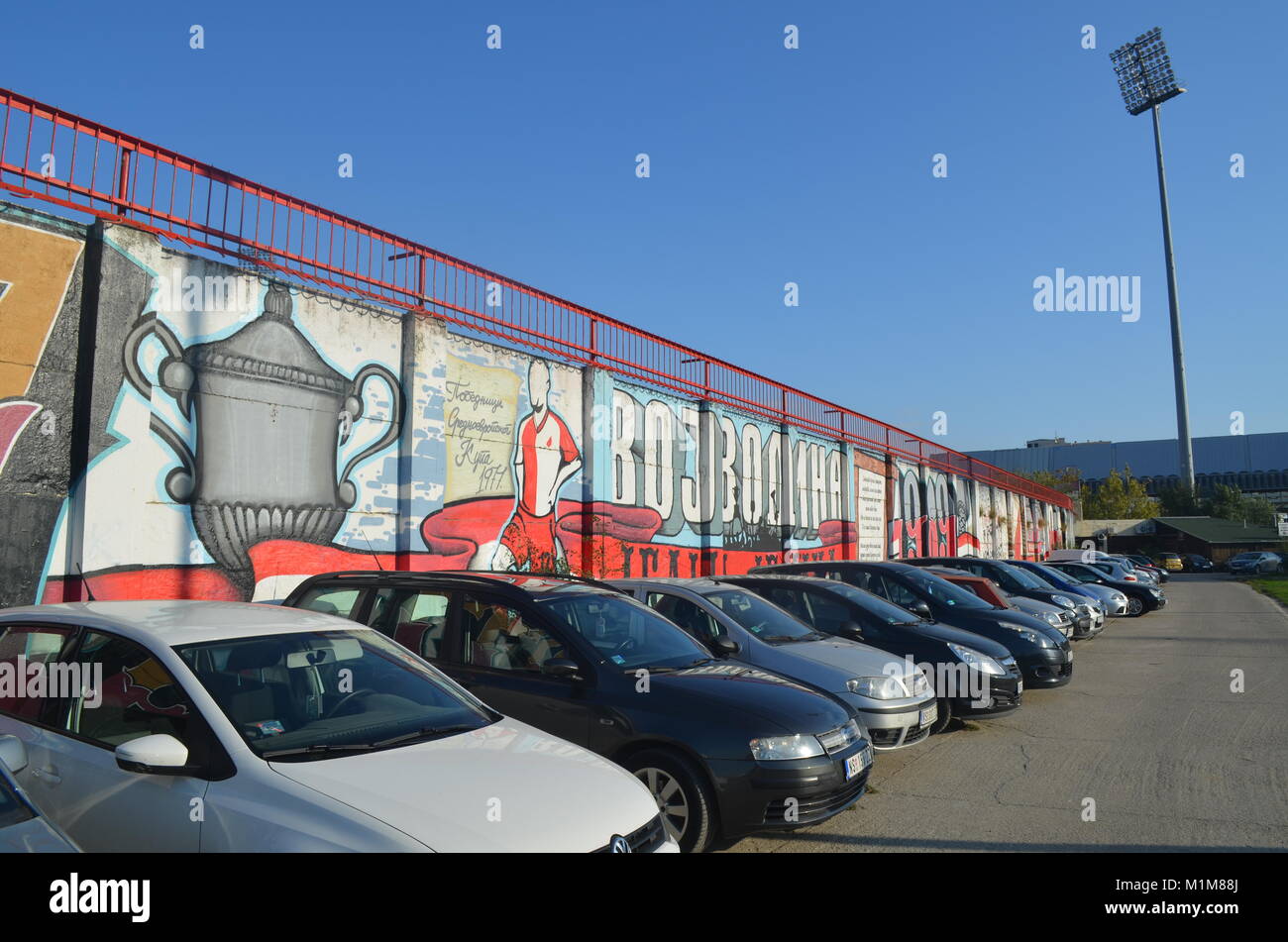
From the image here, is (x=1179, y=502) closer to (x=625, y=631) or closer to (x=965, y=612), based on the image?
(x=965, y=612)

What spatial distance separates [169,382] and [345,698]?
5.44m

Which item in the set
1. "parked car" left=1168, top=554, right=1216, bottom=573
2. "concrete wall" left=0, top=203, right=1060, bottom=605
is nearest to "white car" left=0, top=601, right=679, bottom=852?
"concrete wall" left=0, top=203, right=1060, bottom=605

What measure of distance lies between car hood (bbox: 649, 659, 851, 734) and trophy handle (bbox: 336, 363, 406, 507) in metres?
5.55

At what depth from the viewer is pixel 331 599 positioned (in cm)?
665

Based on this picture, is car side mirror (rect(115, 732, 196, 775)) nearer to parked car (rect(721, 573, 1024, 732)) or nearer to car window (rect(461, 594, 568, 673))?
car window (rect(461, 594, 568, 673))

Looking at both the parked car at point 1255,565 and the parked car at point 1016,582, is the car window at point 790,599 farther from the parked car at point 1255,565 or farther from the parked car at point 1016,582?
the parked car at point 1255,565

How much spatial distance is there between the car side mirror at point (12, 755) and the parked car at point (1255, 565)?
6355 centimetres

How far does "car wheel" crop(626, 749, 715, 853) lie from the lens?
16.0 feet

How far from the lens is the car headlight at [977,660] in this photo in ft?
28.4

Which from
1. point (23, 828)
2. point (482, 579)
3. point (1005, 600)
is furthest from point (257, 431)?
point (1005, 600)

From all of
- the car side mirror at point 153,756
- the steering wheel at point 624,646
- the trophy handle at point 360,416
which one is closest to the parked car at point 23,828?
the car side mirror at point 153,756
